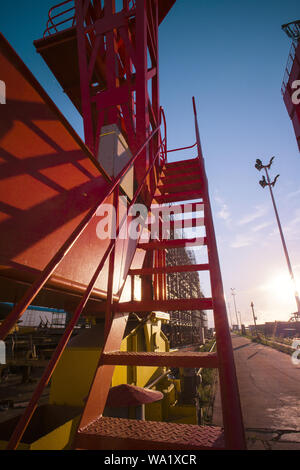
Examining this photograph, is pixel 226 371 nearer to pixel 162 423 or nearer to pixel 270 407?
pixel 162 423

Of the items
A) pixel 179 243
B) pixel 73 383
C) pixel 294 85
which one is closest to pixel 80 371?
pixel 73 383

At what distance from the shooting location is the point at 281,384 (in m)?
12.2

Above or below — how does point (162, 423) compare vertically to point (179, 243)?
below

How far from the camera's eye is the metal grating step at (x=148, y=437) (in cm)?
124

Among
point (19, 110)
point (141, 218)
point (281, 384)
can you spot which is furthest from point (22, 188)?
point (281, 384)

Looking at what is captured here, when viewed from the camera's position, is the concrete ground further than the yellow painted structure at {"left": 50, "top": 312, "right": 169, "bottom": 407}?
Yes

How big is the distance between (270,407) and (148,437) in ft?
35.9

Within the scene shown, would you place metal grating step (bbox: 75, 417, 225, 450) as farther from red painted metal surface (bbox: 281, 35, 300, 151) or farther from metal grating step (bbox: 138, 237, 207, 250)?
red painted metal surface (bbox: 281, 35, 300, 151)

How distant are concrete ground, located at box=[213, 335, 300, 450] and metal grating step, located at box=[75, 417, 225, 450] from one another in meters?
6.55

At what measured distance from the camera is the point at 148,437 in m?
1.30

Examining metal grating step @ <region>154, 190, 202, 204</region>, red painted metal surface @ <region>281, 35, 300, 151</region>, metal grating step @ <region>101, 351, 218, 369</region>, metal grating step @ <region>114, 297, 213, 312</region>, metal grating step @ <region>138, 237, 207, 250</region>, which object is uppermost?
red painted metal surface @ <region>281, 35, 300, 151</region>

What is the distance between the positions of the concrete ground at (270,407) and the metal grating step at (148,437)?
21.5ft

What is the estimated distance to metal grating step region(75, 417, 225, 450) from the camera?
1.24m

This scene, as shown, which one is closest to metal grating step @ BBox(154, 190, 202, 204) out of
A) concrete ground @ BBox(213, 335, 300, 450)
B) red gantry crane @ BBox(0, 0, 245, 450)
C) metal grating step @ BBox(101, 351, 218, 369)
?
red gantry crane @ BBox(0, 0, 245, 450)
